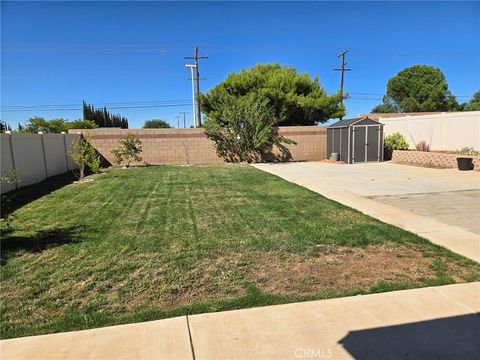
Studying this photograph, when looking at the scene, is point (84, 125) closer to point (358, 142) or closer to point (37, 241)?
point (358, 142)

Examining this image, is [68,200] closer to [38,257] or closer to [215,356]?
[38,257]

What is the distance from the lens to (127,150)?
1950 centimetres

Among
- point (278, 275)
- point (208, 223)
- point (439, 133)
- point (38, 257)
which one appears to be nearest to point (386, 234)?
point (278, 275)

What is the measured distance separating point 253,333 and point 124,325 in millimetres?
1214

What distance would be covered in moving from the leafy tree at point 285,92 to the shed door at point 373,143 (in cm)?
804

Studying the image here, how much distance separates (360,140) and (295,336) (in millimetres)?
18643

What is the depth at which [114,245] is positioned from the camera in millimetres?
5688

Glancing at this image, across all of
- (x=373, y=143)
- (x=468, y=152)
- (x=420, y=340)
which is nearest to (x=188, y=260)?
(x=420, y=340)

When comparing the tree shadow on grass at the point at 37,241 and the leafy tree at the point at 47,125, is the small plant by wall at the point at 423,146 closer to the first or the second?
the tree shadow on grass at the point at 37,241

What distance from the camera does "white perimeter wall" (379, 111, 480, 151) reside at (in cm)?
1711

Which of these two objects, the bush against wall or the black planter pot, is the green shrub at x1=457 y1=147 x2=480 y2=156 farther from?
the bush against wall

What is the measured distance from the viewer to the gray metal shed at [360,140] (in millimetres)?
20234

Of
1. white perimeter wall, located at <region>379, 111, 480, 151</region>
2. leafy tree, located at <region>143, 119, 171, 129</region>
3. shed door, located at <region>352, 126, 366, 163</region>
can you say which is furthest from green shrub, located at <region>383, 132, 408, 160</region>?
leafy tree, located at <region>143, 119, 171, 129</region>

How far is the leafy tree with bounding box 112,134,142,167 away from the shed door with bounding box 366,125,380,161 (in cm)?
1271
